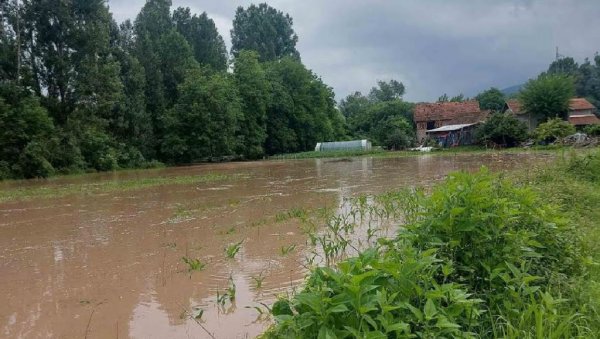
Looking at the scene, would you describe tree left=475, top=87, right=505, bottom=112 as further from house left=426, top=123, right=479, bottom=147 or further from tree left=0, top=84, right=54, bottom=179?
tree left=0, top=84, right=54, bottom=179

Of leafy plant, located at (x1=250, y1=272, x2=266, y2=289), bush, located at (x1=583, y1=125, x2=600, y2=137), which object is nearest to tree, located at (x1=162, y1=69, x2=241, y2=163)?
bush, located at (x1=583, y1=125, x2=600, y2=137)

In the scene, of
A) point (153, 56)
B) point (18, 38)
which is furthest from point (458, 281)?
point (153, 56)

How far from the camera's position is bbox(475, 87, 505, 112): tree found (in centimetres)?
6188

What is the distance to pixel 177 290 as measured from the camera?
5.24 meters

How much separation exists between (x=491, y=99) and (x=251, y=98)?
120 feet

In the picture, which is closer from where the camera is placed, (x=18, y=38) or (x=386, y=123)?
(x=18, y=38)

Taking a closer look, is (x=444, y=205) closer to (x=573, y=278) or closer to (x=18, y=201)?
(x=573, y=278)

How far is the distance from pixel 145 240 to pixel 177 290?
3055 millimetres

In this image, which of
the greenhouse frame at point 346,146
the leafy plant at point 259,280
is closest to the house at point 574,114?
the greenhouse frame at point 346,146

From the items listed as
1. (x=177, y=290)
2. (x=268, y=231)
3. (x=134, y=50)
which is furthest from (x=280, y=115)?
(x=177, y=290)

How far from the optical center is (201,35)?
4825 centimetres

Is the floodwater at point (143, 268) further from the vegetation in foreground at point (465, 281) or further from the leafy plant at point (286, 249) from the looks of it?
the vegetation in foreground at point (465, 281)

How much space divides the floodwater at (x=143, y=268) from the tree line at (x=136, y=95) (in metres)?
17.7

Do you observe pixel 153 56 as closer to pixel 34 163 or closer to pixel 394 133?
pixel 34 163
